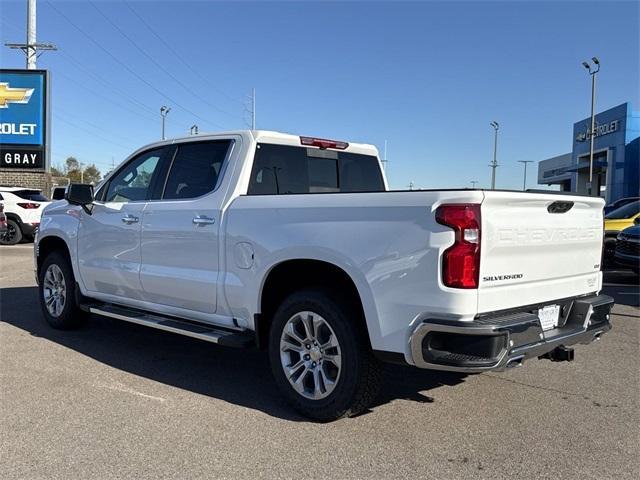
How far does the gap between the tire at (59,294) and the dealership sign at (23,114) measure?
66.8 feet

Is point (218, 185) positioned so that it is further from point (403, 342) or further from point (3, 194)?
point (3, 194)

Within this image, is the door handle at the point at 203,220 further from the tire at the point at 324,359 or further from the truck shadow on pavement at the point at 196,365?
the truck shadow on pavement at the point at 196,365

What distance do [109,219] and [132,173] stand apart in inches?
20.1

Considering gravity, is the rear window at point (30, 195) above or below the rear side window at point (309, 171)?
below

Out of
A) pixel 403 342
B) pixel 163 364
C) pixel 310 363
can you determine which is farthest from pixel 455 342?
pixel 163 364

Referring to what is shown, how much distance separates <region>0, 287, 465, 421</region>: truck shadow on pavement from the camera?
457 cm

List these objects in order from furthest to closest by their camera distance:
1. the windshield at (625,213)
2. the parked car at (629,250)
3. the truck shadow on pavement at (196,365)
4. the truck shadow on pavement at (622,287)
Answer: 1. the windshield at (625,213)
2. the parked car at (629,250)
3. the truck shadow on pavement at (622,287)
4. the truck shadow on pavement at (196,365)

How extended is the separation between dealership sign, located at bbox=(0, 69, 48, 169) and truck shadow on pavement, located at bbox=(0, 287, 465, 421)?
65.5ft

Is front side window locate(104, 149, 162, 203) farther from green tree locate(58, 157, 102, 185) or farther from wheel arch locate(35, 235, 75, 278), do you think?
green tree locate(58, 157, 102, 185)

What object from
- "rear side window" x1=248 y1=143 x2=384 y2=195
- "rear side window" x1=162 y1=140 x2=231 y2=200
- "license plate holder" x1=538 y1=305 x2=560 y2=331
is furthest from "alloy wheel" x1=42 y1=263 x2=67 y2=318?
"license plate holder" x1=538 y1=305 x2=560 y2=331

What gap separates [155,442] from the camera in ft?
12.0

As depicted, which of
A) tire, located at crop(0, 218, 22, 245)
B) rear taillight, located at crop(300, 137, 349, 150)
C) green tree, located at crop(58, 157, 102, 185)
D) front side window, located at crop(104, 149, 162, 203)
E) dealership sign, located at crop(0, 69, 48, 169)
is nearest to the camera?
rear taillight, located at crop(300, 137, 349, 150)

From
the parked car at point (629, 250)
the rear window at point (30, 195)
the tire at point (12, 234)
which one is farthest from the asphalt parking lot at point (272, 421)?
the rear window at point (30, 195)

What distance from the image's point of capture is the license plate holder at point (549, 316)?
3854 millimetres
